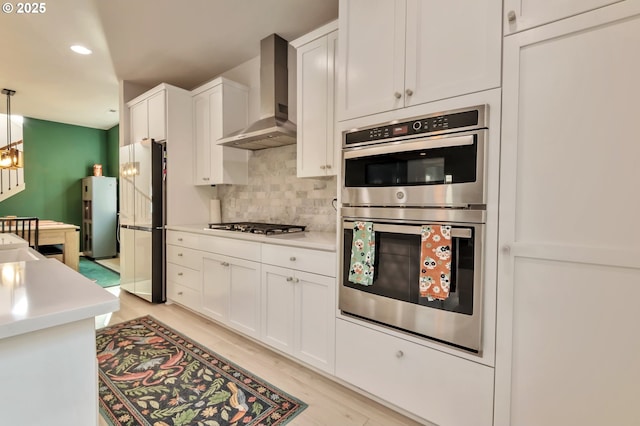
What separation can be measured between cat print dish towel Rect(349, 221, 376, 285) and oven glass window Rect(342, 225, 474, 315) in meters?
0.03

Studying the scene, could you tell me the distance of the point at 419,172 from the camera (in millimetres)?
1604

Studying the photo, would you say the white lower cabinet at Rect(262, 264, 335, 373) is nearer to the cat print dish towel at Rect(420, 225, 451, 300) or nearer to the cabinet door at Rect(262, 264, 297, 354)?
the cabinet door at Rect(262, 264, 297, 354)

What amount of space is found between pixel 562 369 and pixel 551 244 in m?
0.50

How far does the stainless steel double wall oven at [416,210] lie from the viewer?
4.65 feet

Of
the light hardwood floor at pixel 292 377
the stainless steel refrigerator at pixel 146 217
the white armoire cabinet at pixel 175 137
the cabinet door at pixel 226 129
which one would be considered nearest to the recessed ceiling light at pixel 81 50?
the white armoire cabinet at pixel 175 137

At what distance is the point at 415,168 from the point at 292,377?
1.57m

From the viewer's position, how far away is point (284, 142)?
2977mm

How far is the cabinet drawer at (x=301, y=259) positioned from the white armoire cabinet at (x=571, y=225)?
95 cm

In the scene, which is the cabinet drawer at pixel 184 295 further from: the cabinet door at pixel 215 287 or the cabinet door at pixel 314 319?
the cabinet door at pixel 314 319

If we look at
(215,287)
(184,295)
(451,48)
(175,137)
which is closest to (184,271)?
(184,295)

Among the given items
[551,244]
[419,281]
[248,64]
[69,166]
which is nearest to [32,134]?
[69,166]

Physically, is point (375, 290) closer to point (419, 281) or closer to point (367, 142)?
point (419, 281)

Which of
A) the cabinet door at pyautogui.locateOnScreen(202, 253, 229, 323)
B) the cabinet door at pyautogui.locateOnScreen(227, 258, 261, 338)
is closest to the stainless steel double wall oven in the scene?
the cabinet door at pyautogui.locateOnScreen(227, 258, 261, 338)

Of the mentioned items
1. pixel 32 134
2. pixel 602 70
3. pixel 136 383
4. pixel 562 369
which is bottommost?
pixel 136 383
